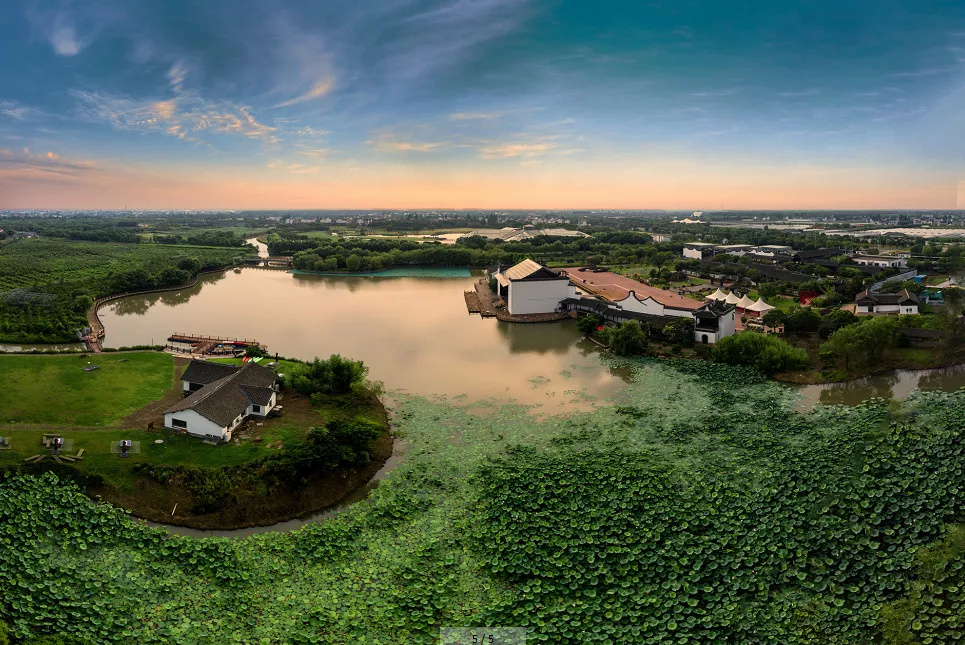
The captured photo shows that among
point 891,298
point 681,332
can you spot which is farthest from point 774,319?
point 891,298

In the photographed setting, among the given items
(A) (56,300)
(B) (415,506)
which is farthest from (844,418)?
(A) (56,300)

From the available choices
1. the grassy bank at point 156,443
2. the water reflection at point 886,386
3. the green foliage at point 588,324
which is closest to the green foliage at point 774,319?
the water reflection at point 886,386

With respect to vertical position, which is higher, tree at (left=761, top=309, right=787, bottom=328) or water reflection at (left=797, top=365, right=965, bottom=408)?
tree at (left=761, top=309, right=787, bottom=328)

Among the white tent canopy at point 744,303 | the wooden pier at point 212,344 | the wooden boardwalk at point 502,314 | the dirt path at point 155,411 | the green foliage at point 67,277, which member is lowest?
the dirt path at point 155,411

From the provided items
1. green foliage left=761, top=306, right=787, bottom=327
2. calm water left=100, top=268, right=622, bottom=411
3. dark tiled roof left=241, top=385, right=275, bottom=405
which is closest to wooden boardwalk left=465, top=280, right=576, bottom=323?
calm water left=100, top=268, right=622, bottom=411

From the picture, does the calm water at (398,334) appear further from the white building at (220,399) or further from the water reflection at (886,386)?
the water reflection at (886,386)

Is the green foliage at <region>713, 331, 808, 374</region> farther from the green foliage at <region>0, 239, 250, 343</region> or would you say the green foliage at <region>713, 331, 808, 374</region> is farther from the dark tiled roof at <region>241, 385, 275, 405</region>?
the green foliage at <region>0, 239, 250, 343</region>
